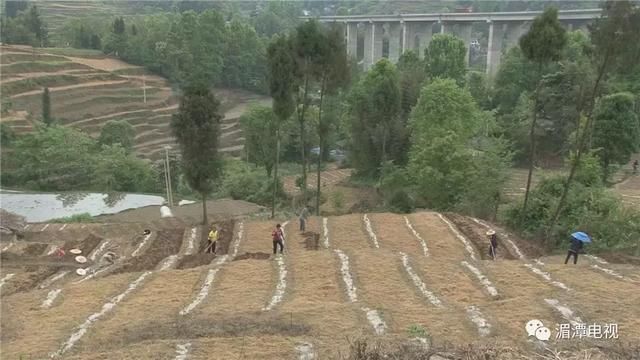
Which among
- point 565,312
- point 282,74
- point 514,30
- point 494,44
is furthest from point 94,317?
point 514,30

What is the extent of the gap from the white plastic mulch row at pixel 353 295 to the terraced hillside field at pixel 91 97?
2177 inches

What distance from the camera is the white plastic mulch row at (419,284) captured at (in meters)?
17.2

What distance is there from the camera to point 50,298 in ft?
61.5

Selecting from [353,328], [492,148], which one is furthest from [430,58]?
[353,328]

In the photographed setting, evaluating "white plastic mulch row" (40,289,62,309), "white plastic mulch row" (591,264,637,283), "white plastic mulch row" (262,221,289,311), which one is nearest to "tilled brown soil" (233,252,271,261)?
"white plastic mulch row" (262,221,289,311)

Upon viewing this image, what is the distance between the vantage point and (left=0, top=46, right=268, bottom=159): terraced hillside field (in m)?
79.6

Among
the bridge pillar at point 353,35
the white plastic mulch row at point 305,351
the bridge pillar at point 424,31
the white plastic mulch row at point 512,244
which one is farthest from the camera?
the bridge pillar at point 353,35

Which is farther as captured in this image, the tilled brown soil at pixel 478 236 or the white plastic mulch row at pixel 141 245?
the white plastic mulch row at pixel 141 245

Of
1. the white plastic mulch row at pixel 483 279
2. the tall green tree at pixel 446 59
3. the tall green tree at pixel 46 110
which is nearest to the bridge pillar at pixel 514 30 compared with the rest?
the tall green tree at pixel 446 59

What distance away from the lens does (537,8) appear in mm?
173500

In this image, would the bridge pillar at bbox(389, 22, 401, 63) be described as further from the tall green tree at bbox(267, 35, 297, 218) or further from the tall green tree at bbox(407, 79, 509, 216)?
the tall green tree at bbox(267, 35, 297, 218)

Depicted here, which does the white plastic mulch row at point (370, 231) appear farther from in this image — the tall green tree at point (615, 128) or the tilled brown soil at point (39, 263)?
the tall green tree at point (615, 128)

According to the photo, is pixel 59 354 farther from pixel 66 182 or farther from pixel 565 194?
pixel 66 182

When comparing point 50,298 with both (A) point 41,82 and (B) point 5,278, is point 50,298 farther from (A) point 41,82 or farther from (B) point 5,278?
(A) point 41,82
